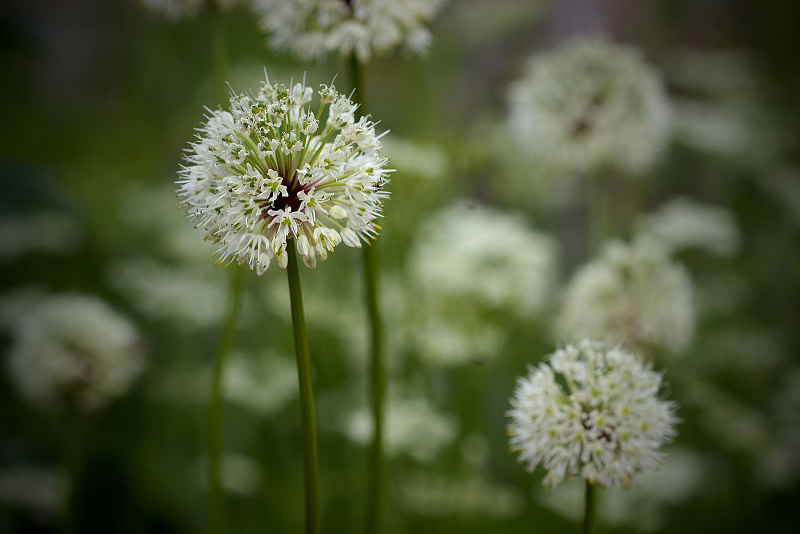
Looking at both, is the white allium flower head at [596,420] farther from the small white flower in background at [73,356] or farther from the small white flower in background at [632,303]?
the small white flower in background at [73,356]

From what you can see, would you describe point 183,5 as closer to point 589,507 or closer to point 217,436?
point 217,436

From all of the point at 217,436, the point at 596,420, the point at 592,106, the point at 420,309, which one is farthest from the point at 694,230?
the point at 217,436

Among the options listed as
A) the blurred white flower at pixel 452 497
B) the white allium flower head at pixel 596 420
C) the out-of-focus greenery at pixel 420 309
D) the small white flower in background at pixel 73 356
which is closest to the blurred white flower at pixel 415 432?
the out-of-focus greenery at pixel 420 309

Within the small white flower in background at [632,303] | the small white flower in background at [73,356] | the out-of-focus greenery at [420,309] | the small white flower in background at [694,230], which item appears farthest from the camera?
the small white flower in background at [694,230]

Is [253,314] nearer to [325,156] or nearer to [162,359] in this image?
[162,359]

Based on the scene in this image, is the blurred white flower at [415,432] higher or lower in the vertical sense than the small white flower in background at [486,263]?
lower

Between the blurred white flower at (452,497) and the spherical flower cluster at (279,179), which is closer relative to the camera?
the spherical flower cluster at (279,179)
